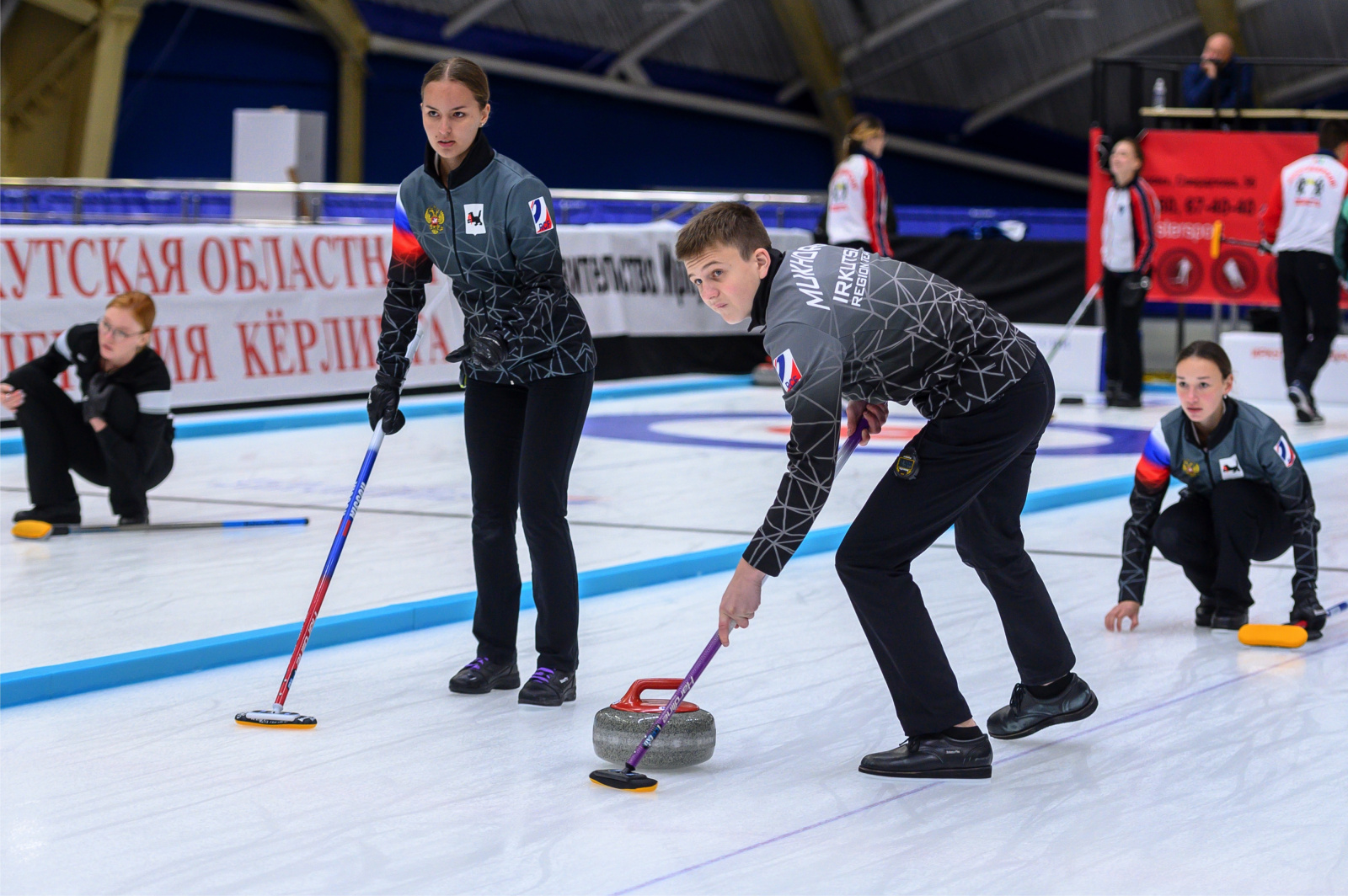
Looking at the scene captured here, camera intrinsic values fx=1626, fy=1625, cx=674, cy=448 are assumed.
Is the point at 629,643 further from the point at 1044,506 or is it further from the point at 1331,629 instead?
the point at 1044,506

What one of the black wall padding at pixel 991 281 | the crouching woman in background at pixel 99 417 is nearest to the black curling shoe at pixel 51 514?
the crouching woman in background at pixel 99 417

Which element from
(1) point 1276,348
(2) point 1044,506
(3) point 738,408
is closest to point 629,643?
(2) point 1044,506

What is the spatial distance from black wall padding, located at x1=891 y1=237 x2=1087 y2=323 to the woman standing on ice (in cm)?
1032

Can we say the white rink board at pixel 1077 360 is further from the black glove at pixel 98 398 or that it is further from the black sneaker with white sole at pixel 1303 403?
the black glove at pixel 98 398

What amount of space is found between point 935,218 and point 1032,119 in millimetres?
9061

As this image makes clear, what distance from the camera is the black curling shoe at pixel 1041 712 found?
368 centimetres

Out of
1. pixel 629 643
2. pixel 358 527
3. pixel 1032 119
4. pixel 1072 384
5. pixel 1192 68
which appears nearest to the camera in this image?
pixel 629 643

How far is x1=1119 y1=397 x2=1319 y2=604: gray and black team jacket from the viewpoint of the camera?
4.53m

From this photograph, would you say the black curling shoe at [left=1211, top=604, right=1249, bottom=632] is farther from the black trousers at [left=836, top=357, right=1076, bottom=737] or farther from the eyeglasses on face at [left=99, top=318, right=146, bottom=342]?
the eyeglasses on face at [left=99, top=318, right=146, bottom=342]

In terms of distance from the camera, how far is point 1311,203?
10.2m

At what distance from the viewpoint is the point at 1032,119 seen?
1128 inches

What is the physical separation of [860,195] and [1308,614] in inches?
278

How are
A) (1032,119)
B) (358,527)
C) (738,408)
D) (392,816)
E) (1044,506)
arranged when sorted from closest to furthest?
(392,816), (358,527), (1044,506), (738,408), (1032,119)

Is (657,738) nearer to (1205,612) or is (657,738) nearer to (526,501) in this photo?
(526,501)
